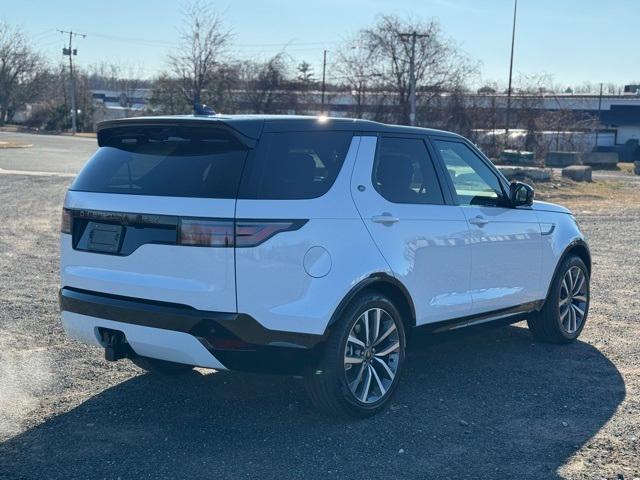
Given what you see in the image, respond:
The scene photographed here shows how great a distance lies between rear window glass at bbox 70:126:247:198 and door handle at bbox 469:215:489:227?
6.73ft

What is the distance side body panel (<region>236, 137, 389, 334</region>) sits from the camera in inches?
171

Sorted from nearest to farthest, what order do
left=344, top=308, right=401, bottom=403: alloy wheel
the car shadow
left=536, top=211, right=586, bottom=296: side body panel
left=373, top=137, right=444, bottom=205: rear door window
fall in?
the car shadow < left=344, top=308, right=401, bottom=403: alloy wheel < left=373, top=137, right=444, bottom=205: rear door window < left=536, top=211, right=586, bottom=296: side body panel

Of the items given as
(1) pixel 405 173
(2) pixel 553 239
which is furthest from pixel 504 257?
(1) pixel 405 173

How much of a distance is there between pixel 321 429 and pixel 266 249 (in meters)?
1.26

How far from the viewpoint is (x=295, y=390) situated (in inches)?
218

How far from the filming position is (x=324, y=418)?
500cm

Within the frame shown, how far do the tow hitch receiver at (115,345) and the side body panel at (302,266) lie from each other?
851mm

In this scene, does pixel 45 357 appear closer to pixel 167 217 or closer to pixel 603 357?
pixel 167 217

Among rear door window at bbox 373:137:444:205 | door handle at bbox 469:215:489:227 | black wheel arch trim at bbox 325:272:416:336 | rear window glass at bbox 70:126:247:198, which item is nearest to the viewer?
rear window glass at bbox 70:126:247:198

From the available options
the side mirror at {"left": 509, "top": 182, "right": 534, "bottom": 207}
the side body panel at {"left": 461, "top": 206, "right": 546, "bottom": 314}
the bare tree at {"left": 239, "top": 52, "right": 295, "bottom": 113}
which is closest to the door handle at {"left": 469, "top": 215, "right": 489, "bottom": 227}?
the side body panel at {"left": 461, "top": 206, "right": 546, "bottom": 314}

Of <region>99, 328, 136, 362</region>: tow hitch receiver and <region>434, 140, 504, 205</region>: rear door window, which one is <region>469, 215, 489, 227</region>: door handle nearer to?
<region>434, 140, 504, 205</region>: rear door window

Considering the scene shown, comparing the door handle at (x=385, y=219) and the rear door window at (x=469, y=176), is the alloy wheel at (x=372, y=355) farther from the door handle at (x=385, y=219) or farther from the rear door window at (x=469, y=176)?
the rear door window at (x=469, y=176)

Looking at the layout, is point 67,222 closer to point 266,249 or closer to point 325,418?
point 266,249

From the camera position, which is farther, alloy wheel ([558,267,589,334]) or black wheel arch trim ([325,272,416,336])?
alloy wheel ([558,267,589,334])
